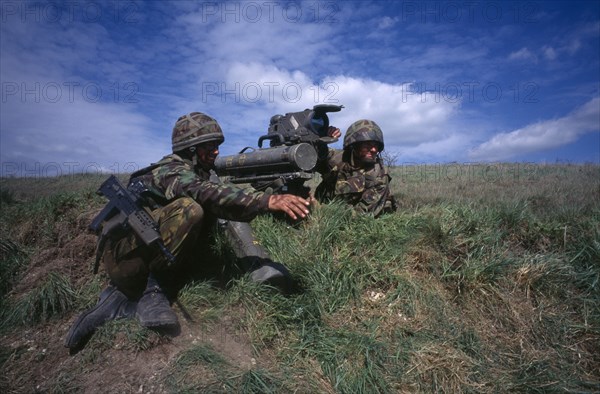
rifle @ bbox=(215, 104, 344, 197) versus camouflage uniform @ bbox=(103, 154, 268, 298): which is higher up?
rifle @ bbox=(215, 104, 344, 197)

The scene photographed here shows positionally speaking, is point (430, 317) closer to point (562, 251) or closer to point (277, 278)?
point (277, 278)

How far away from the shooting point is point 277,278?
3.22 metres

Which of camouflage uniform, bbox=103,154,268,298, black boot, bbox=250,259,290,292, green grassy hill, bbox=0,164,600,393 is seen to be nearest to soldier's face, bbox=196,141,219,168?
camouflage uniform, bbox=103,154,268,298

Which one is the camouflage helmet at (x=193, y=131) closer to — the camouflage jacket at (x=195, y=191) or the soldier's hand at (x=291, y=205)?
the camouflage jacket at (x=195, y=191)

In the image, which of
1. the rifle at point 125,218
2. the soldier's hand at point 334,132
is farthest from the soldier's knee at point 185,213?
the soldier's hand at point 334,132

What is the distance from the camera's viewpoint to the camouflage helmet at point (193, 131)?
361cm

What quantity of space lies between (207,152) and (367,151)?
2394 mm

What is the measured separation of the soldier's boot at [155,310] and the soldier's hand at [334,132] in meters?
2.83

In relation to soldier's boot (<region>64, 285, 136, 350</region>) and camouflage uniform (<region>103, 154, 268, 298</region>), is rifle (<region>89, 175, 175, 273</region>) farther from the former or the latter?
soldier's boot (<region>64, 285, 136, 350</region>)

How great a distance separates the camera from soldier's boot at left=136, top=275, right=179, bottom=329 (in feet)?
9.22

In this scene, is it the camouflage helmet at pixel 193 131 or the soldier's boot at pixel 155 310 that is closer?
the soldier's boot at pixel 155 310

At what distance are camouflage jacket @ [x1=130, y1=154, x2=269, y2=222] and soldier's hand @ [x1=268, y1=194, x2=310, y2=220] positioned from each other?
0.41 ft

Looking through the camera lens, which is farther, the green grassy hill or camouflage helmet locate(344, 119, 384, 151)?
camouflage helmet locate(344, 119, 384, 151)

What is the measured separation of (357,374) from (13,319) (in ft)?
10.4
